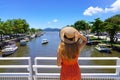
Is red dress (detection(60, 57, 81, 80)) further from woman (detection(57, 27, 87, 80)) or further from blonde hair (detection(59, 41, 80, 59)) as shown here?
blonde hair (detection(59, 41, 80, 59))

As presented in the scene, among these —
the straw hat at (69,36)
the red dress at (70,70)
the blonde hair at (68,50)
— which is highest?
the straw hat at (69,36)

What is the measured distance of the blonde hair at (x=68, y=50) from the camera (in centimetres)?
370

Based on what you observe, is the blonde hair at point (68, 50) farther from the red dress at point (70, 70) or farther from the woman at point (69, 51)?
the red dress at point (70, 70)

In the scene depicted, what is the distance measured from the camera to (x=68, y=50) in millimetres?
3711

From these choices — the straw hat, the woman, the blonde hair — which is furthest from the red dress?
the straw hat

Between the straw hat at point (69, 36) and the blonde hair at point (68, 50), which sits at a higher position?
the straw hat at point (69, 36)

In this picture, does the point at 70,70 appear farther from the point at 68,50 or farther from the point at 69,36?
the point at 69,36

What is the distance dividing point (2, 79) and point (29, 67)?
789 mm

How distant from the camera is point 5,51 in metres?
38.6

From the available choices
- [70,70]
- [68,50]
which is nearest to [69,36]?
[68,50]

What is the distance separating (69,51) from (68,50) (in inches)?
0.9

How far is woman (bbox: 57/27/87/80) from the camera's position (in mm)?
3662

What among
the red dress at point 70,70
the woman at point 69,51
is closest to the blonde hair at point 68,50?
the woman at point 69,51

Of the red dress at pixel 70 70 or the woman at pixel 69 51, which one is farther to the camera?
the red dress at pixel 70 70
